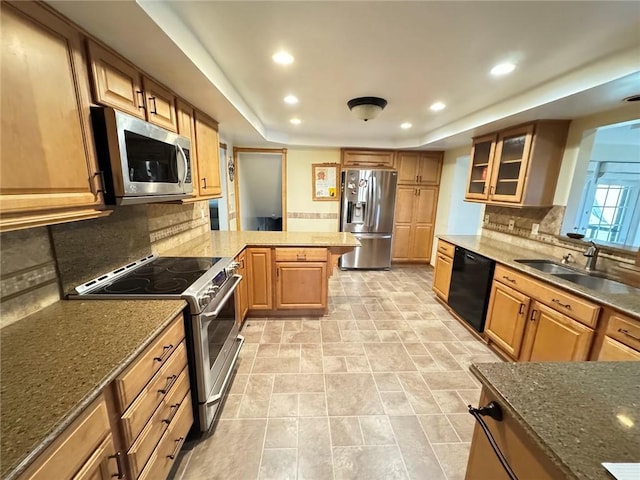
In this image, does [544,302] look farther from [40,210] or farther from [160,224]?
[160,224]

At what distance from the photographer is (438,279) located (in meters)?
3.50

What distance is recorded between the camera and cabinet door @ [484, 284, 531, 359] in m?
2.15

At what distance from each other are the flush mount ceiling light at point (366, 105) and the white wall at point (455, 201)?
2525 millimetres

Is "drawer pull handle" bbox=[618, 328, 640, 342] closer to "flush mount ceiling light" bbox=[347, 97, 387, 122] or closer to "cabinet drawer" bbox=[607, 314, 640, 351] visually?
"cabinet drawer" bbox=[607, 314, 640, 351]

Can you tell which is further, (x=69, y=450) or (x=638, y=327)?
(x=638, y=327)

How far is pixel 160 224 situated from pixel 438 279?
3.29 meters

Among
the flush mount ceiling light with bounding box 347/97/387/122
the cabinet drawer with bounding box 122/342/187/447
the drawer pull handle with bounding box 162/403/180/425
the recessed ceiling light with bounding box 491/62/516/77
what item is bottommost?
the drawer pull handle with bounding box 162/403/180/425

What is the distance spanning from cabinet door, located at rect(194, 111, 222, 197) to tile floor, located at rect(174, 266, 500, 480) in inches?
59.5

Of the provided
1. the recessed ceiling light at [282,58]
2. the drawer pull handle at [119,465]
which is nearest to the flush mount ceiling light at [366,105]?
the recessed ceiling light at [282,58]

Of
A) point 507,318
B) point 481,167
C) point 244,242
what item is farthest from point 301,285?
point 481,167

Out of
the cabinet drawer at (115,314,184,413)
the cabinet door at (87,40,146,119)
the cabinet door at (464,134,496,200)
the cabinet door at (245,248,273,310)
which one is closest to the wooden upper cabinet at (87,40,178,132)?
the cabinet door at (87,40,146,119)

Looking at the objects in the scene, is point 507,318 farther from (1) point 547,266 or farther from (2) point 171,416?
(2) point 171,416

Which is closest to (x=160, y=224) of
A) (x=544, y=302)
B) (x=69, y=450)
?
(x=69, y=450)

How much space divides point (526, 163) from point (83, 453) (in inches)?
137
